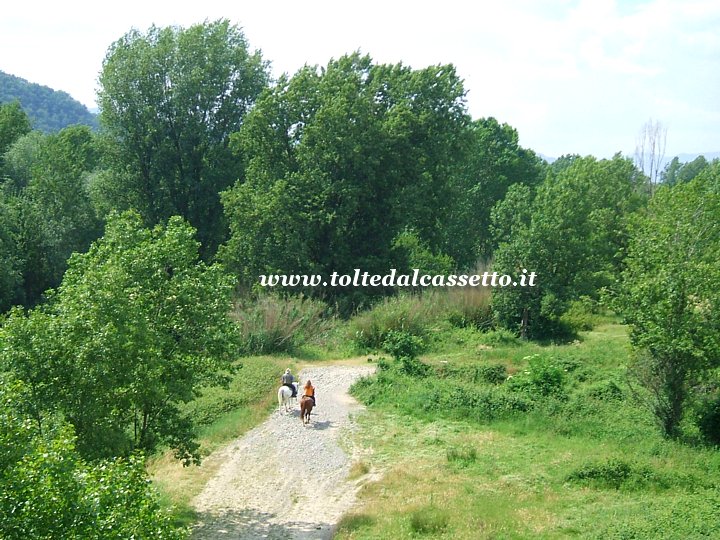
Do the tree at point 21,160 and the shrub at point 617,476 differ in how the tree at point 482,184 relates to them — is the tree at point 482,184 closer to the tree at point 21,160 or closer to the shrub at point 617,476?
the tree at point 21,160

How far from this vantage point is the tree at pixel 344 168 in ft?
121

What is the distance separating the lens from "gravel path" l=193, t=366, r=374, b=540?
1534cm

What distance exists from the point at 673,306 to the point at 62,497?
17.6 meters

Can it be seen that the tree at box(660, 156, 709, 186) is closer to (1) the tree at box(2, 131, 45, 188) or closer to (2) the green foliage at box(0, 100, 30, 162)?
(2) the green foliage at box(0, 100, 30, 162)

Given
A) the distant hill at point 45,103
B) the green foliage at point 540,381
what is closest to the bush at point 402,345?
the green foliage at point 540,381

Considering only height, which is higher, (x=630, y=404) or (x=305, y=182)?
(x=305, y=182)

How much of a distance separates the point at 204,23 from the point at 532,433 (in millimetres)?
33038

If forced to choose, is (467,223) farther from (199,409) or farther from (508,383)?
(199,409)

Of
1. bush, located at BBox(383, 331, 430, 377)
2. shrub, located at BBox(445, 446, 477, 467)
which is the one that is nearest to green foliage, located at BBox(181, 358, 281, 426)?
bush, located at BBox(383, 331, 430, 377)

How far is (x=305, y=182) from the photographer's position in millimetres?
37344

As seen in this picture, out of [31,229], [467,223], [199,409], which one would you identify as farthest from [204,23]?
[199,409]

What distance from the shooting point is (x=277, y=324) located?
102ft

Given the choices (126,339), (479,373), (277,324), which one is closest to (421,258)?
(277,324)

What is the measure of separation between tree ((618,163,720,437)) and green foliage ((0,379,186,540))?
1587 cm
